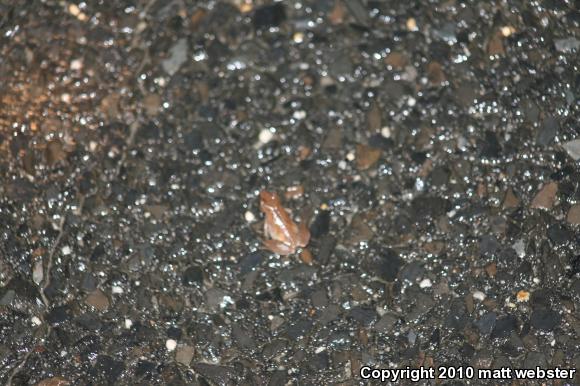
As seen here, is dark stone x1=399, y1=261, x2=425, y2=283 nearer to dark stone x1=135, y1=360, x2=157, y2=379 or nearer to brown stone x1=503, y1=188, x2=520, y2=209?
brown stone x1=503, y1=188, x2=520, y2=209

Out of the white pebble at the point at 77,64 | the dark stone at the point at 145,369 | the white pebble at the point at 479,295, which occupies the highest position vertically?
the white pebble at the point at 77,64

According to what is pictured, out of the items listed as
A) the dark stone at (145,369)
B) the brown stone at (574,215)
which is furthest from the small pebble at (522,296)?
the dark stone at (145,369)

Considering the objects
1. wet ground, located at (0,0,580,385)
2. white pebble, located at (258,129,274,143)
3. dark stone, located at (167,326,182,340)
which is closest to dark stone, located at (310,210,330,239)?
wet ground, located at (0,0,580,385)

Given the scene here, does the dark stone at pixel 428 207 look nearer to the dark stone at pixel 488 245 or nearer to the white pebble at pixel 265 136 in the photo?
the dark stone at pixel 488 245

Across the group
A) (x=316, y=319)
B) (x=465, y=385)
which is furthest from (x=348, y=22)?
(x=465, y=385)

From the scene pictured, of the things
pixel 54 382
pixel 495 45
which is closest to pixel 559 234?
pixel 495 45

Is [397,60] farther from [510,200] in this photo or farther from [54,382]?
[54,382]
